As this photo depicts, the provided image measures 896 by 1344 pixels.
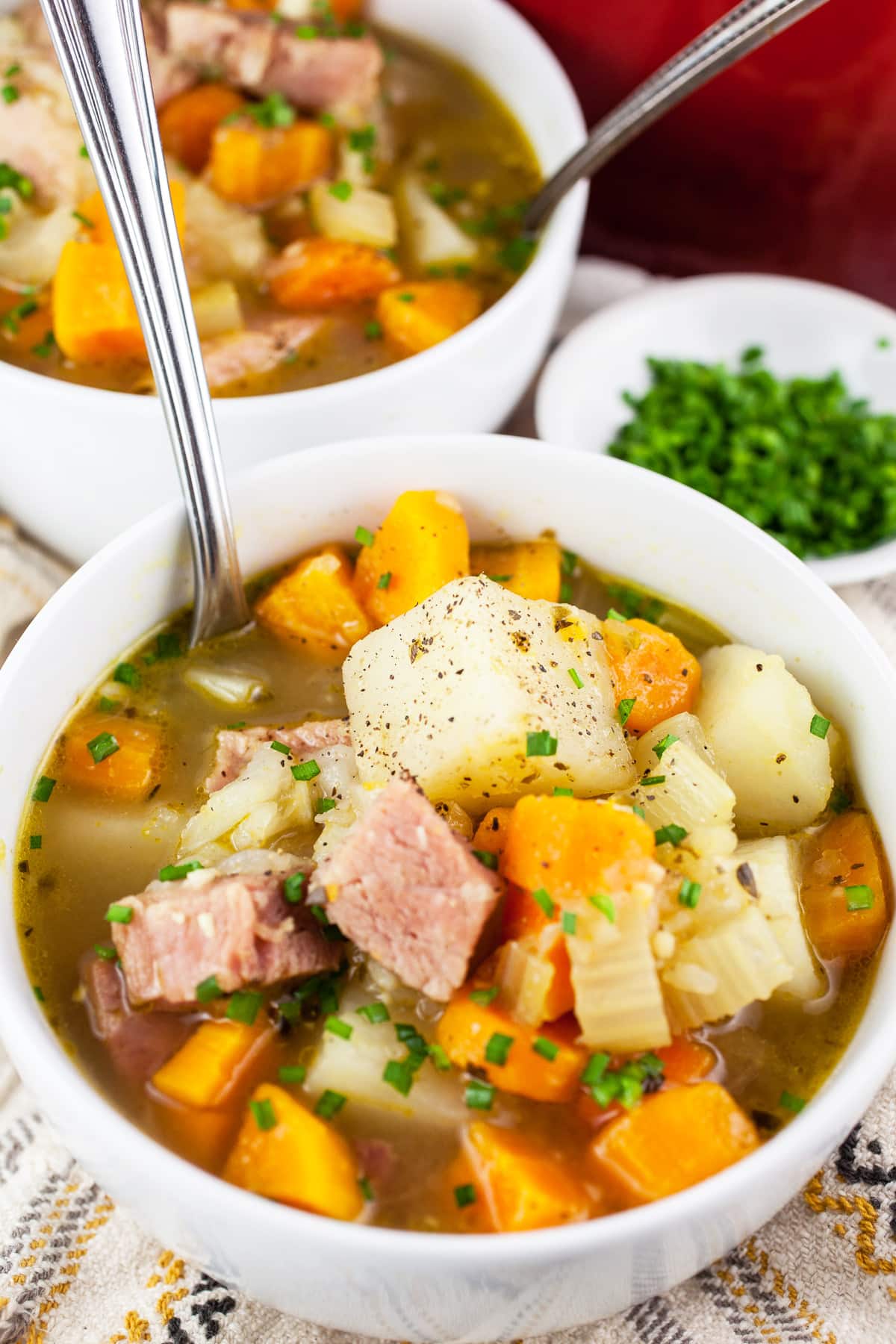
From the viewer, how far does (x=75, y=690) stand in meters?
2.19

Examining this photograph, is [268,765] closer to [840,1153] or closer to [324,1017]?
[324,1017]

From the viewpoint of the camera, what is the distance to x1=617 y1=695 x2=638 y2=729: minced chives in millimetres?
2080

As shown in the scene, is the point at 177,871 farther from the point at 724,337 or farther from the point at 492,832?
the point at 724,337

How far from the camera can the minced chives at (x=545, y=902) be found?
5.64ft

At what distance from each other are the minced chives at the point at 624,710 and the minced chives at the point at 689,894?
38cm

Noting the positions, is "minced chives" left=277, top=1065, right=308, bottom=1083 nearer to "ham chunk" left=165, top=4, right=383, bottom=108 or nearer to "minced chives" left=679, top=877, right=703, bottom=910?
"minced chives" left=679, top=877, right=703, bottom=910

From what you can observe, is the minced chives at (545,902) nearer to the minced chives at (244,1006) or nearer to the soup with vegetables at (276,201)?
the minced chives at (244,1006)

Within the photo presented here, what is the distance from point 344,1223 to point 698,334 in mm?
2449

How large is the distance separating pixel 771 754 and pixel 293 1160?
0.90 m

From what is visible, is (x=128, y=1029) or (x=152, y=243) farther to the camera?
(x=152, y=243)

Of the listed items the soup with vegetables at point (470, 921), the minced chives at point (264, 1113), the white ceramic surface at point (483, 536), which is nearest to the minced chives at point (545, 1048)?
the soup with vegetables at point (470, 921)

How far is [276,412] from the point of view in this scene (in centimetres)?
250

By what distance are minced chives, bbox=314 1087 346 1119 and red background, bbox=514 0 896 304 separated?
8.66 ft

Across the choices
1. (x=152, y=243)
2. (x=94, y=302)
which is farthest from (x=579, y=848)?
(x=94, y=302)
